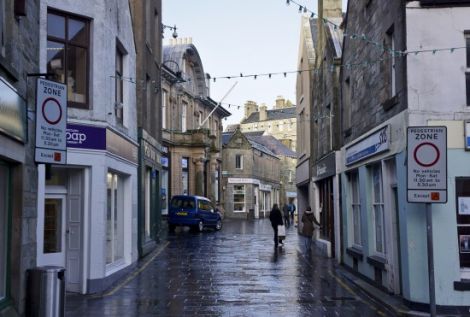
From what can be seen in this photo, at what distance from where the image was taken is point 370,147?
12531 mm

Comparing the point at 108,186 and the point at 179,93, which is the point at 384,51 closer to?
the point at 108,186

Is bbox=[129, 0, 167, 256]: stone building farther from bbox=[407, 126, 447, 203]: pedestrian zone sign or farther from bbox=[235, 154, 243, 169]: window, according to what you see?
bbox=[235, 154, 243, 169]: window

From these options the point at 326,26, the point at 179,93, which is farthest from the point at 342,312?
the point at 179,93

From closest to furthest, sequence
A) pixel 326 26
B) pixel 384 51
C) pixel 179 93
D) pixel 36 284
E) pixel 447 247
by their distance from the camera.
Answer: pixel 36 284
pixel 447 247
pixel 384 51
pixel 326 26
pixel 179 93

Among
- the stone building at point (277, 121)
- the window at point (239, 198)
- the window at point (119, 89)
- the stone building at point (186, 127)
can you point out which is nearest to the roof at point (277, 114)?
the stone building at point (277, 121)

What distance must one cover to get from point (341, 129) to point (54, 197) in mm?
8660

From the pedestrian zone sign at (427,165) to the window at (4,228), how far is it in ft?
19.0

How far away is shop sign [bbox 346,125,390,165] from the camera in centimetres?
1126

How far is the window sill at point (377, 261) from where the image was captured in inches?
467

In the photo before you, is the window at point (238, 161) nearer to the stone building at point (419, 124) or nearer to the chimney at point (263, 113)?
the chimney at point (263, 113)

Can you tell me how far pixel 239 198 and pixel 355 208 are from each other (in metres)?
42.0

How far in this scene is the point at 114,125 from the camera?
13484 mm

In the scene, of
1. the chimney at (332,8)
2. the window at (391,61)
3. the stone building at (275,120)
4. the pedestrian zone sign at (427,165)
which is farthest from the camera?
the stone building at (275,120)

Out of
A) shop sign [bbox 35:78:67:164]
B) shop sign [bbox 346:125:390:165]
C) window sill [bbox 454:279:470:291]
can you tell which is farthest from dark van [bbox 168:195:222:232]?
shop sign [bbox 35:78:67:164]
